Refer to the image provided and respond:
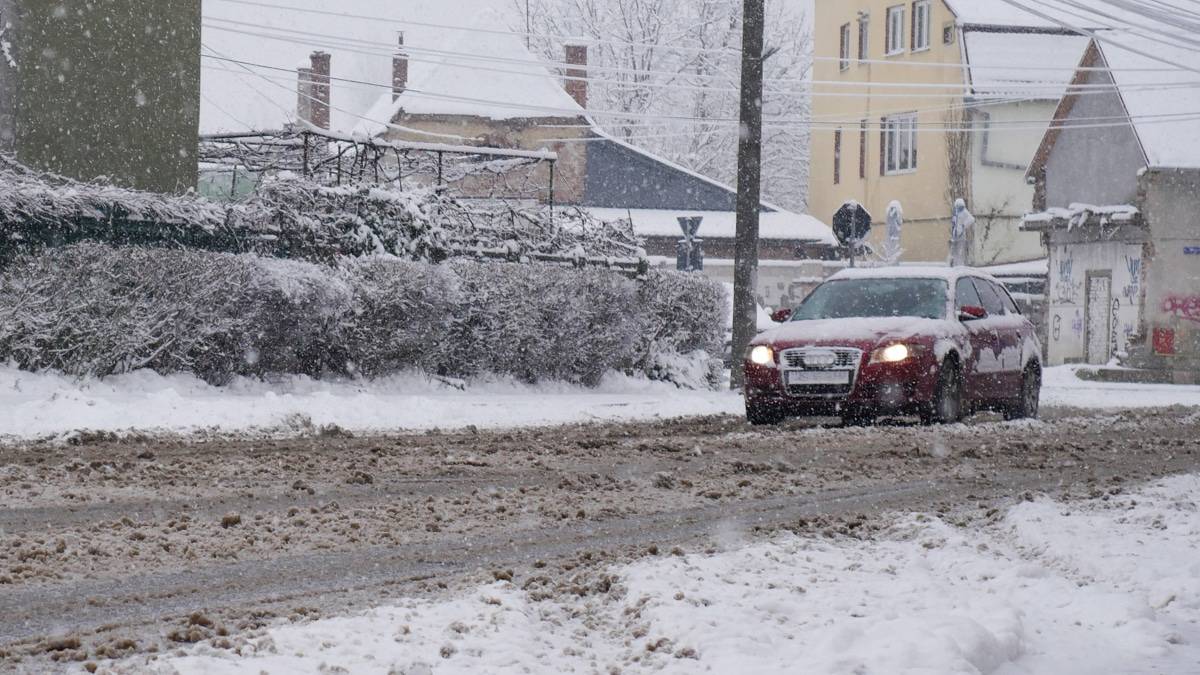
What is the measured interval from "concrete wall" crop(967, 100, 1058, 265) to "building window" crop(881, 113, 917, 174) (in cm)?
283

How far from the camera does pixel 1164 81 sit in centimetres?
3991

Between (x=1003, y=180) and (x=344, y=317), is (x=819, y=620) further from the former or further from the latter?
(x=1003, y=180)

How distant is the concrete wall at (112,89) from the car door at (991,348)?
10.5 m

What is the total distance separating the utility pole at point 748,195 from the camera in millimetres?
20125

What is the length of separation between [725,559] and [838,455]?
5.33 metres

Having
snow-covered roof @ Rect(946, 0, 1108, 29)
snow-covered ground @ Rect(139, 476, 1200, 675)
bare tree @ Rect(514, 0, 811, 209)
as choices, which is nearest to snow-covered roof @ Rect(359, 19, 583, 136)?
bare tree @ Rect(514, 0, 811, 209)

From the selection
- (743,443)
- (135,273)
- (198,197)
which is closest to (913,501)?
(743,443)

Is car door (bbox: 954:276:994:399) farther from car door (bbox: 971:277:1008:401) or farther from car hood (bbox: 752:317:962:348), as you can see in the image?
car hood (bbox: 752:317:962:348)

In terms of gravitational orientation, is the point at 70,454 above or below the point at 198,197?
below

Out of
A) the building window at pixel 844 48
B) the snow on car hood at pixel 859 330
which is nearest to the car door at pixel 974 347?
the snow on car hood at pixel 859 330

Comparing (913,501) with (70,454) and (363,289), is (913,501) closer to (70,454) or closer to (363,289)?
(70,454)

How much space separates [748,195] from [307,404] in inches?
316

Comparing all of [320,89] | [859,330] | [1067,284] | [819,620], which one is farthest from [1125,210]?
[819,620]

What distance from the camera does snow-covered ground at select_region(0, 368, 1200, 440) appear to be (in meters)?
12.4
